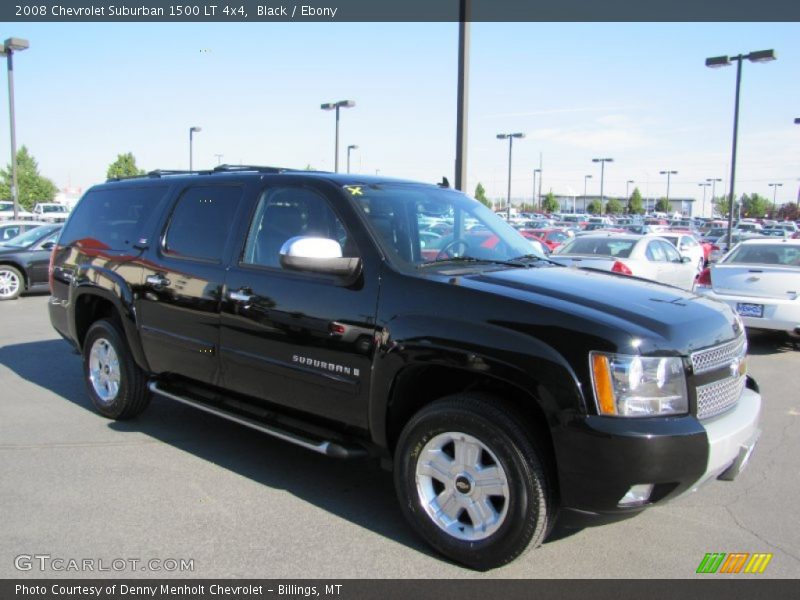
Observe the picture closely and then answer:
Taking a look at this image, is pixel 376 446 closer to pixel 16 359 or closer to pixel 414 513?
pixel 414 513

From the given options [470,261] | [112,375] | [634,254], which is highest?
[470,261]

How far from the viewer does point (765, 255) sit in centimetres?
955

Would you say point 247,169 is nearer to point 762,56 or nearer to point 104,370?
point 104,370

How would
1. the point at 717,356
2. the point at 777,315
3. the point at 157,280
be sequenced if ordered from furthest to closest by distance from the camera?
the point at 777,315 < the point at 157,280 < the point at 717,356

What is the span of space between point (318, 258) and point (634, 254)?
878 cm

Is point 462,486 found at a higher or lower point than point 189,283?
lower

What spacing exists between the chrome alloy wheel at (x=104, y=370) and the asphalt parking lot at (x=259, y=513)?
9.6 inches

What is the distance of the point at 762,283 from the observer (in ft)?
28.6

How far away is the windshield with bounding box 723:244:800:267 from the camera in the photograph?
9.34 m

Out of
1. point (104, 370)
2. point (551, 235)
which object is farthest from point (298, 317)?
point (551, 235)

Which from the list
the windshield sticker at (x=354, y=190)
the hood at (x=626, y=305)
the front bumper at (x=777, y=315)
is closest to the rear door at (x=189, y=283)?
the windshield sticker at (x=354, y=190)

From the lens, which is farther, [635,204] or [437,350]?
[635,204]

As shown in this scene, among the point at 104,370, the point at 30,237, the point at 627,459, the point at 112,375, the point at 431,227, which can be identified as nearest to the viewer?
the point at 627,459
